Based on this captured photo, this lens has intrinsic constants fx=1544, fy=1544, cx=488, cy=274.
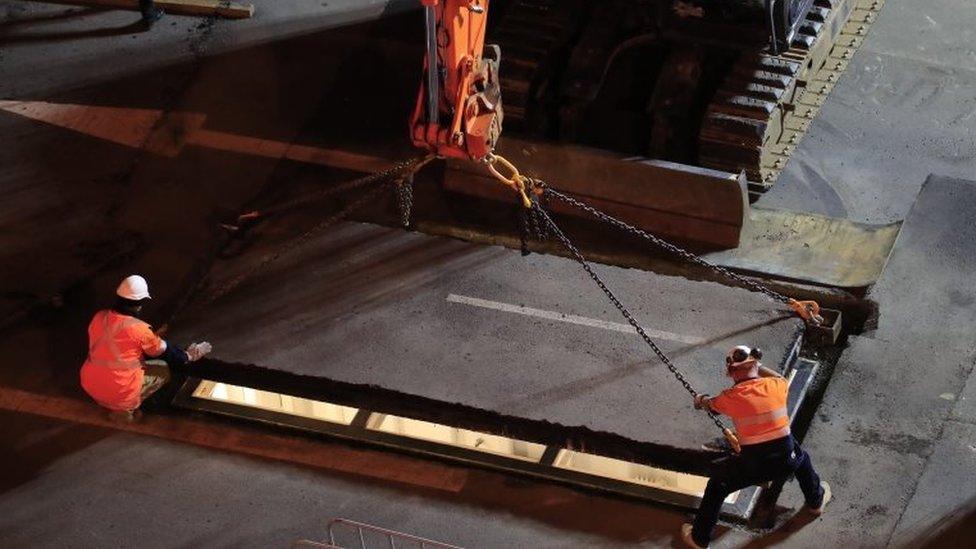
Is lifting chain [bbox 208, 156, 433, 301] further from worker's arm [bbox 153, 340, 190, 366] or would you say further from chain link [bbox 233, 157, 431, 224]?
worker's arm [bbox 153, 340, 190, 366]

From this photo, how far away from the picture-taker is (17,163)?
15.0m

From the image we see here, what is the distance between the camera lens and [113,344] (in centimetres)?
1155

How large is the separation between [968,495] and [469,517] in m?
3.64

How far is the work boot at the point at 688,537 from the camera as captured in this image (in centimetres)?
1088

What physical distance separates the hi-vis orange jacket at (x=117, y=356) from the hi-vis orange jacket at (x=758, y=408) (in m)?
4.34

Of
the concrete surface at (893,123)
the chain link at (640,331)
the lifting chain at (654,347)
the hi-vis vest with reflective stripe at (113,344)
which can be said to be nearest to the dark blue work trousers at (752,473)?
the lifting chain at (654,347)

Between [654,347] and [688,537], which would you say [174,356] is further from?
[688,537]

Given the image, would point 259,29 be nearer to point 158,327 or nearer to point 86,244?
point 86,244

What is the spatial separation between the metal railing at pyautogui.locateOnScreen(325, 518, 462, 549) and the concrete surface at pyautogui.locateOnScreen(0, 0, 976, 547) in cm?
16

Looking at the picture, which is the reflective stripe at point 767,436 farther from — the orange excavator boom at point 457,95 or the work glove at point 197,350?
the work glove at point 197,350

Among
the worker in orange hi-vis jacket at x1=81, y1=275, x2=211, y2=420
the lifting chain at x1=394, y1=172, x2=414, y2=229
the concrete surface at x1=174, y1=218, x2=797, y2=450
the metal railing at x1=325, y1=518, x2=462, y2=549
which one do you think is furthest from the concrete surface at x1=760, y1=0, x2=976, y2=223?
the worker in orange hi-vis jacket at x1=81, y1=275, x2=211, y2=420

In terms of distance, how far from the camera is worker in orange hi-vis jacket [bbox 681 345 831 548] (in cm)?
1032

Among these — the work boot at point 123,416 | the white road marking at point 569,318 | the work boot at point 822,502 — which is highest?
the white road marking at point 569,318

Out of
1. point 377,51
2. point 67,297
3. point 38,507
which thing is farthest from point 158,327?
point 377,51
